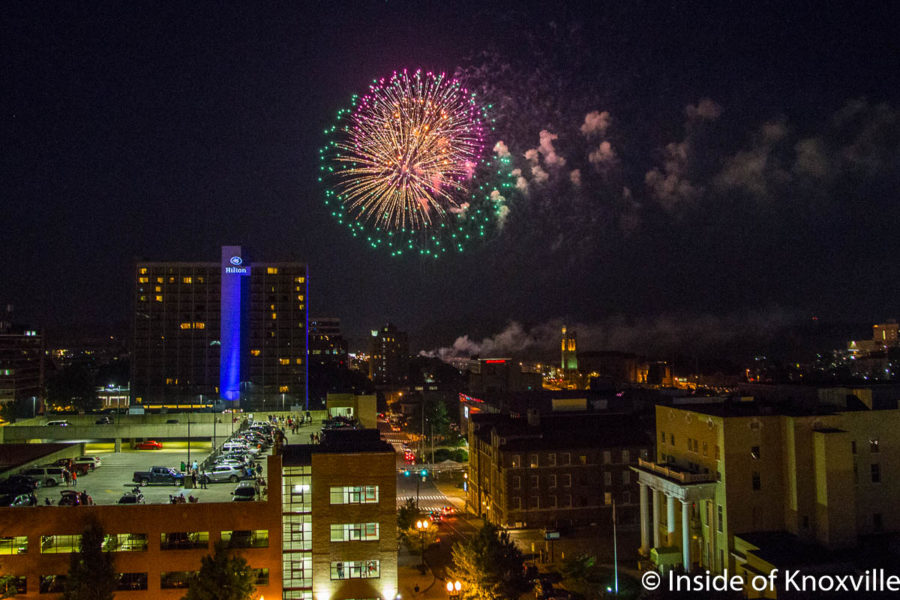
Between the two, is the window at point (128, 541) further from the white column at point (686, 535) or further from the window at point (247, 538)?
the white column at point (686, 535)

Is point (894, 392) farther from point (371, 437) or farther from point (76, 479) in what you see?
point (76, 479)

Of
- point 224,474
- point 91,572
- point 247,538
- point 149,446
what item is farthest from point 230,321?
point 91,572

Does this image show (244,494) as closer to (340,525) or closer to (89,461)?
(340,525)

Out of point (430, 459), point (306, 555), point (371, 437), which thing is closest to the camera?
point (306, 555)

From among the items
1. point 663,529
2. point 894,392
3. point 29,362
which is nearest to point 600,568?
point 663,529

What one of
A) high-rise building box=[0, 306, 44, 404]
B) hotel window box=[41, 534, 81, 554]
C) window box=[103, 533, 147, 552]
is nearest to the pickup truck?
window box=[103, 533, 147, 552]

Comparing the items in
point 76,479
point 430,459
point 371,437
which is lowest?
point 430,459

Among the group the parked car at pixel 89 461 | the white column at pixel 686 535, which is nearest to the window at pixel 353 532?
the parked car at pixel 89 461

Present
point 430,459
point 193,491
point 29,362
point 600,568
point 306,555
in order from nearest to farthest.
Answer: point 306,555
point 193,491
point 600,568
point 430,459
point 29,362
